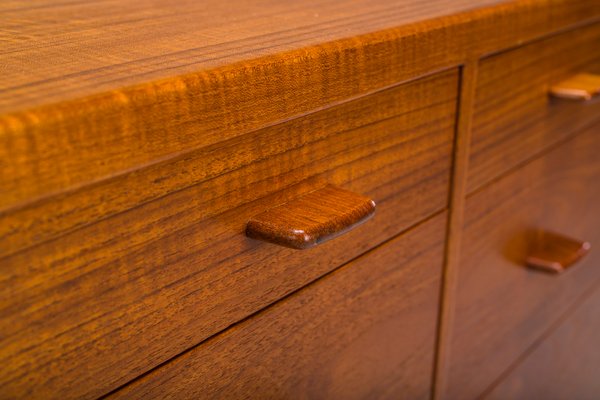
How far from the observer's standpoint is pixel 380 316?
0.47 m

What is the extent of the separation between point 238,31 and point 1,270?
197 mm

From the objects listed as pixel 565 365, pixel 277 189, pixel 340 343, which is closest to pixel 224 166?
pixel 277 189

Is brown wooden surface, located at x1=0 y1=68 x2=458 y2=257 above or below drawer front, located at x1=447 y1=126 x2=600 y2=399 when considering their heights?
above

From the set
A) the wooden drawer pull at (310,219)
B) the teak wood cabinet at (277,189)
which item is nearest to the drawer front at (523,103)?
the teak wood cabinet at (277,189)

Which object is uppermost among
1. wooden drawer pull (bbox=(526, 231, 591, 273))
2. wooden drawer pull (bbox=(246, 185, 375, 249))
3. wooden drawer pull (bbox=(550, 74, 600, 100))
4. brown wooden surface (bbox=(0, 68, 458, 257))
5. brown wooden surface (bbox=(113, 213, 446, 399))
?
brown wooden surface (bbox=(0, 68, 458, 257))

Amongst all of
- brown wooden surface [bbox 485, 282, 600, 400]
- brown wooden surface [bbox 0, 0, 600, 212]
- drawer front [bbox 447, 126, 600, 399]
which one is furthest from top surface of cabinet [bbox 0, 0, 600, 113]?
brown wooden surface [bbox 485, 282, 600, 400]

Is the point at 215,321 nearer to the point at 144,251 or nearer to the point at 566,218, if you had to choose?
the point at 144,251

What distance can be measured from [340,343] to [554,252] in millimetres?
309

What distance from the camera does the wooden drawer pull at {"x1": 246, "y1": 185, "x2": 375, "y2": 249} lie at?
334 mm

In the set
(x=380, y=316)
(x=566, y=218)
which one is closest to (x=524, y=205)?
(x=566, y=218)

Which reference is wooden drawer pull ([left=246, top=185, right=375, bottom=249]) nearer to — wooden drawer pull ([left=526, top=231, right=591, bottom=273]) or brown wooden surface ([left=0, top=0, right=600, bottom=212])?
brown wooden surface ([left=0, top=0, right=600, bottom=212])

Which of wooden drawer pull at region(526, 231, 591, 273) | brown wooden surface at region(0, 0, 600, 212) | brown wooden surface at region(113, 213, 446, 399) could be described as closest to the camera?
brown wooden surface at region(0, 0, 600, 212)

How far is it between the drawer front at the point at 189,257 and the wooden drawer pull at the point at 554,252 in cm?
25

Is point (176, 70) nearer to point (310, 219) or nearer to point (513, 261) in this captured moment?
point (310, 219)
